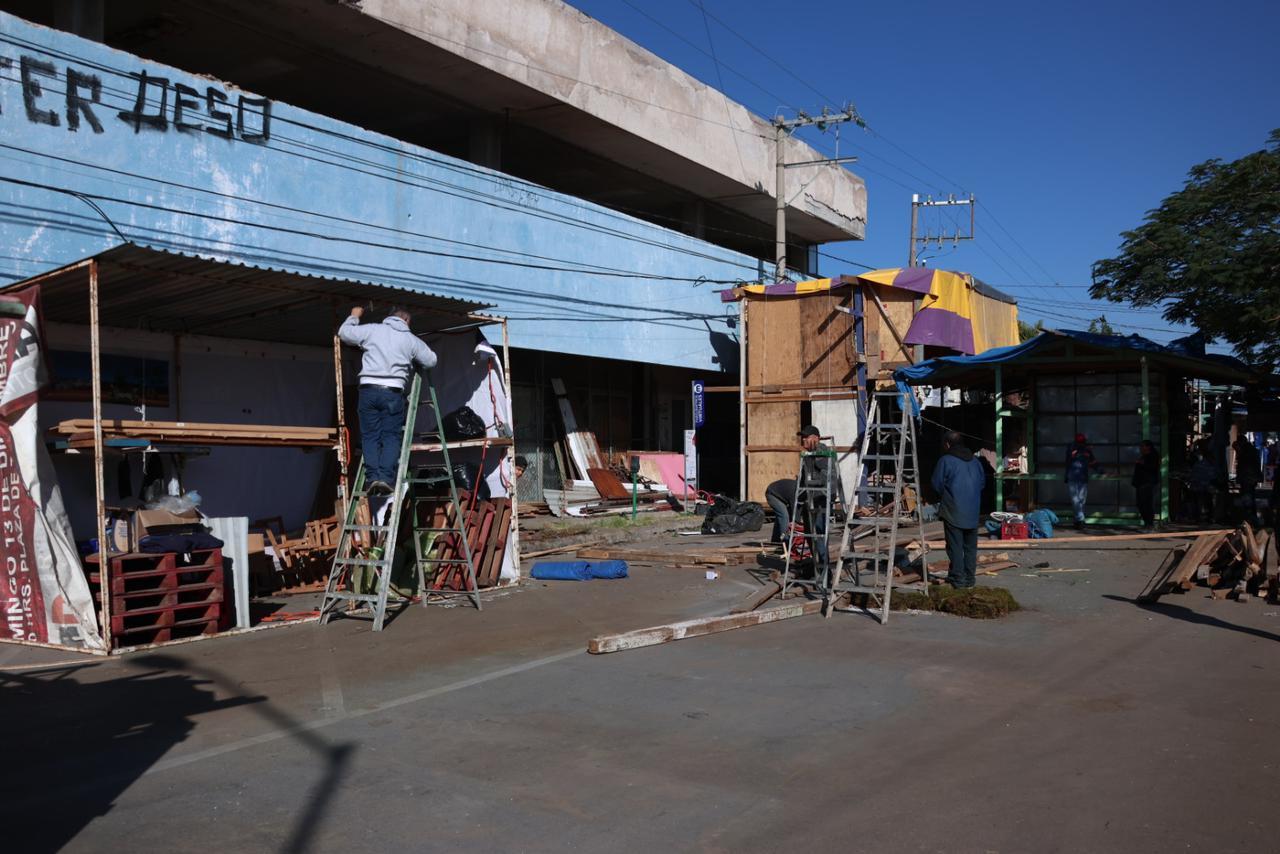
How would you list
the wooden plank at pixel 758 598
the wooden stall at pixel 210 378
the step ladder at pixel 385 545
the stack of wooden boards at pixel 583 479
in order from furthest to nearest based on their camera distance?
the stack of wooden boards at pixel 583 479
the wooden plank at pixel 758 598
the step ladder at pixel 385 545
the wooden stall at pixel 210 378

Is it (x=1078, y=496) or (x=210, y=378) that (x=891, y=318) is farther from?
(x=210, y=378)

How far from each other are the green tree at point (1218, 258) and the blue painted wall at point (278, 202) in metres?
10.5

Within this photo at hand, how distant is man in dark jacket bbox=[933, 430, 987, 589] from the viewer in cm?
1084

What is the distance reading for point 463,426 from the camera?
12086 mm

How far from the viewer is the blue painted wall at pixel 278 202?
38.7 ft

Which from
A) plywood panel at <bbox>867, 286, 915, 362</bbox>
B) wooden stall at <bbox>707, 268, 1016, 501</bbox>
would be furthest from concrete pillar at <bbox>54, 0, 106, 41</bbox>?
plywood panel at <bbox>867, 286, 915, 362</bbox>

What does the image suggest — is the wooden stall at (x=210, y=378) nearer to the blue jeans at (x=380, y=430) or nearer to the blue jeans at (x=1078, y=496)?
the blue jeans at (x=380, y=430)

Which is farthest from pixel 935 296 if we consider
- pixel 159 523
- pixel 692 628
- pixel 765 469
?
pixel 159 523

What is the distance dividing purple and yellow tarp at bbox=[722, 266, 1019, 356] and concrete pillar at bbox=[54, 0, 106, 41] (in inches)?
572

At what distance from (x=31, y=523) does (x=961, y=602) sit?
8480mm

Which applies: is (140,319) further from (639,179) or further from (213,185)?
(639,179)

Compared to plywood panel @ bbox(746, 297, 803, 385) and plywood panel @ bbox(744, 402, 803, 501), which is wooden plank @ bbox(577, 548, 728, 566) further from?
plywood panel @ bbox(746, 297, 803, 385)

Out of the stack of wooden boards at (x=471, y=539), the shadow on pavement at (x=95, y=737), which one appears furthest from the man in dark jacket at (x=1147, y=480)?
the shadow on pavement at (x=95, y=737)

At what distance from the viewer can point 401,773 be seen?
533cm
